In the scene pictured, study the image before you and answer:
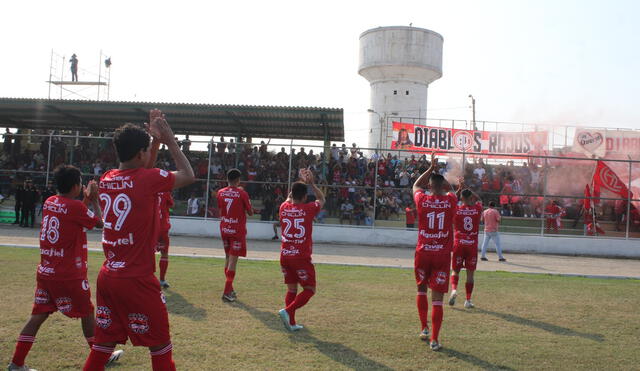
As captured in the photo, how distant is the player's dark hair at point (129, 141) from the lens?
352cm

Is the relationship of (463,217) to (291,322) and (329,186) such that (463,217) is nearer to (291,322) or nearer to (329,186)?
(291,322)

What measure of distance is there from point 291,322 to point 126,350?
6.88 feet

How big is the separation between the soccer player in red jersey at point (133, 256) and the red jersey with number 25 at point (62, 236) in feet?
4.30

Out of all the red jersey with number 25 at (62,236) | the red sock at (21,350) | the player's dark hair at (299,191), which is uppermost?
the player's dark hair at (299,191)

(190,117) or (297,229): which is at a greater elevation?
(190,117)

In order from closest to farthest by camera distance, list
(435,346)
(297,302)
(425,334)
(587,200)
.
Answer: (435,346) → (425,334) → (297,302) → (587,200)

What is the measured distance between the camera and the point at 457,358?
18.5ft

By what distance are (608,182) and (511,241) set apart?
16.4 feet

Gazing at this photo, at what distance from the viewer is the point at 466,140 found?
1223 inches

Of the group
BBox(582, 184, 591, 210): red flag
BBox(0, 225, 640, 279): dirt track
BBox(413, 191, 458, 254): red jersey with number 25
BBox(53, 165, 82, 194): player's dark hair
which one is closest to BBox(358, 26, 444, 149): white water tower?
BBox(582, 184, 591, 210): red flag

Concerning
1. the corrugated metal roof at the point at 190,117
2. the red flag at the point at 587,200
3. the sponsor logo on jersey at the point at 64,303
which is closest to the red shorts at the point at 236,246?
the sponsor logo on jersey at the point at 64,303

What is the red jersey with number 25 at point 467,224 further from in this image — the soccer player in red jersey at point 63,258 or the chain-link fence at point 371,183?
the chain-link fence at point 371,183

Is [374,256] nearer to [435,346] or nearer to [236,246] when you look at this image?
[236,246]

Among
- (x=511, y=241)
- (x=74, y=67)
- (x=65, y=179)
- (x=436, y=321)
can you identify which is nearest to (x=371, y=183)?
(x=511, y=241)
